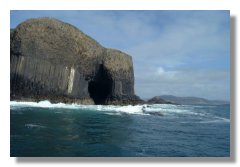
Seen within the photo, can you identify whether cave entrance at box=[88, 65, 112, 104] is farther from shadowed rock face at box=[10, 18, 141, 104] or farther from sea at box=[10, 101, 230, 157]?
sea at box=[10, 101, 230, 157]

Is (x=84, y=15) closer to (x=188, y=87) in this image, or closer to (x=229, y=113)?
(x=188, y=87)

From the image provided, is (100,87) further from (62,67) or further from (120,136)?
(120,136)

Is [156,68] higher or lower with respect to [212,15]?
lower

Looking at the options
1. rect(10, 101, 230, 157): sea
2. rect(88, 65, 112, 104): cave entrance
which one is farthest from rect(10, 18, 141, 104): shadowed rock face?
rect(10, 101, 230, 157): sea

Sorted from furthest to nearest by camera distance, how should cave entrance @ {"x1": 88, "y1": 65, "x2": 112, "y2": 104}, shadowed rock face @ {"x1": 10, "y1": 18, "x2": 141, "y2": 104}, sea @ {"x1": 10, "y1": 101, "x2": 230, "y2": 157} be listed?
cave entrance @ {"x1": 88, "y1": 65, "x2": 112, "y2": 104} < shadowed rock face @ {"x1": 10, "y1": 18, "x2": 141, "y2": 104} < sea @ {"x1": 10, "y1": 101, "x2": 230, "y2": 157}
